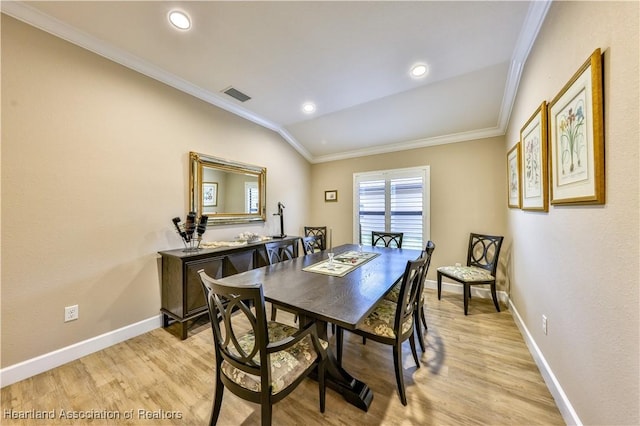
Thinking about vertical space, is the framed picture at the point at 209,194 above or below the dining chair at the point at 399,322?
above

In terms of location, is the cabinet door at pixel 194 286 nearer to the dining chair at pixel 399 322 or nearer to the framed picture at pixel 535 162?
the dining chair at pixel 399 322

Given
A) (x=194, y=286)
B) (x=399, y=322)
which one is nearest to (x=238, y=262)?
(x=194, y=286)

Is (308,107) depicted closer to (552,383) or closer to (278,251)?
(278,251)

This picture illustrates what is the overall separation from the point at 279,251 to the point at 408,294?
1494 mm

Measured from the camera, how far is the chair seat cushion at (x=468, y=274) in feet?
8.98

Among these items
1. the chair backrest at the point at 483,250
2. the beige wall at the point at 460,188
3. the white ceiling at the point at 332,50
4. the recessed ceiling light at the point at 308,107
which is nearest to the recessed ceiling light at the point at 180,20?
the white ceiling at the point at 332,50

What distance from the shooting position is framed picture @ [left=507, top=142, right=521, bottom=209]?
245cm

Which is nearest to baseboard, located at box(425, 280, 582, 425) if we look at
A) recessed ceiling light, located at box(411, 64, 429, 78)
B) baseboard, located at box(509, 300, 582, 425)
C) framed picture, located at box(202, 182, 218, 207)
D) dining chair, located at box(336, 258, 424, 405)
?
baseboard, located at box(509, 300, 582, 425)

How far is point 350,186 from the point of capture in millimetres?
4445

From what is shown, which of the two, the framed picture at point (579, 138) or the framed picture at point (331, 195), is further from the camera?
the framed picture at point (331, 195)

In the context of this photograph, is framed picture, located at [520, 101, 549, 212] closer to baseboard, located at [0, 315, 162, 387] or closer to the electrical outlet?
baseboard, located at [0, 315, 162, 387]

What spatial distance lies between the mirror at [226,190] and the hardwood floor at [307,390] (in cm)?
152

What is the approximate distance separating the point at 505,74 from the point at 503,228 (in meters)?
1.94

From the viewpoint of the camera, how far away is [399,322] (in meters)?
1.50
